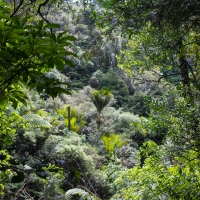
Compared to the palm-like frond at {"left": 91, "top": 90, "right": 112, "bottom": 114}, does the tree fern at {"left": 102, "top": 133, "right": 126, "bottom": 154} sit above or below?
below

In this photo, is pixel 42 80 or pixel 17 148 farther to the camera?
pixel 17 148

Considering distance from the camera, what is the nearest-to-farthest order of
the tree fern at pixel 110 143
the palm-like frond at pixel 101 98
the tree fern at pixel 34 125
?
the tree fern at pixel 34 125 < the tree fern at pixel 110 143 < the palm-like frond at pixel 101 98

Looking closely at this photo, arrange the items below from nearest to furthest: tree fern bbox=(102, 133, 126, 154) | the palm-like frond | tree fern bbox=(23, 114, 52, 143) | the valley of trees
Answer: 1. the valley of trees
2. tree fern bbox=(23, 114, 52, 143)
3. tree fern bbox=(102, 133, 126, 154)
4. the palm-like frond

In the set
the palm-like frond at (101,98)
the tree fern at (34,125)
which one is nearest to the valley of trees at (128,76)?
the tree fern at (34,125)

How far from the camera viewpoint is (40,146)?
6.58 metres

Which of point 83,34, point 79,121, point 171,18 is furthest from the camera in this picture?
point 83,34

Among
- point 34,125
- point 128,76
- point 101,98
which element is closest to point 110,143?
point 101,98

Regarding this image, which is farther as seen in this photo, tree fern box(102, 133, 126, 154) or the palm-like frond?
the palm-like frond

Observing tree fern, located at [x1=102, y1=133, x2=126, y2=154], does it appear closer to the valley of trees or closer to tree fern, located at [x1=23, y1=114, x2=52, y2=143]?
the valley of trees

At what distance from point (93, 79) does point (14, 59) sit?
18.5 metres

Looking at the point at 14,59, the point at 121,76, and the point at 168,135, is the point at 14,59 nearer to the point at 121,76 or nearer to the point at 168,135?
the point at 168,135

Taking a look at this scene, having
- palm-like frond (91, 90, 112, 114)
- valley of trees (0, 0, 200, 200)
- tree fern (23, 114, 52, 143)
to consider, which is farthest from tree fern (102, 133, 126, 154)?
tree fern (23, 114, 52, 143)

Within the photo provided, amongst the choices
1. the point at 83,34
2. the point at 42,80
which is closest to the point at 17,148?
the point at 42,80

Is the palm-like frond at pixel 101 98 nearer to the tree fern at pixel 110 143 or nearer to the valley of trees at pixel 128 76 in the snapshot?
the tree fern at pixel 110 143
